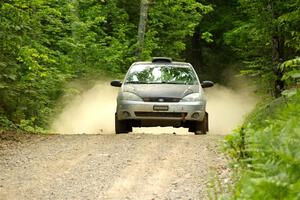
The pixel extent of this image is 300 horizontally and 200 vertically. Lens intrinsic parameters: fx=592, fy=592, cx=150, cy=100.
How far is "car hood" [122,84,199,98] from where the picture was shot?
13391mm

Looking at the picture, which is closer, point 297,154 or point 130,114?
point 297,154

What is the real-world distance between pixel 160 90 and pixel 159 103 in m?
0.36

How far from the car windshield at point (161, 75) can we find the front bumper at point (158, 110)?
0.95 metres

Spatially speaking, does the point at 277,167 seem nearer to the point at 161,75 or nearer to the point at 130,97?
the point at 130,97

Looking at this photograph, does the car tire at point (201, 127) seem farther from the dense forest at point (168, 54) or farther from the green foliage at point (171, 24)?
the green foliage at point (171, 24)

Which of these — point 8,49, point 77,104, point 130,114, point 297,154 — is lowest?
point 77,104

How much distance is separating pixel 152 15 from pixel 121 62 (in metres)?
3.79

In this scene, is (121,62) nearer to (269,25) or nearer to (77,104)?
(77,104)

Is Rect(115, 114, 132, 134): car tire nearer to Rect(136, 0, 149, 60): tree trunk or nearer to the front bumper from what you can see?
the front bumper

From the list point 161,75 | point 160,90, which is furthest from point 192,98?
point 161,75

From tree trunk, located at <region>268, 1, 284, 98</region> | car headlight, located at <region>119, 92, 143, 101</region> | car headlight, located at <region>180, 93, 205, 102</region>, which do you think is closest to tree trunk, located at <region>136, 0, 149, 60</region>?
tree trunk, located at <region>268, 1, 284, 98</region>

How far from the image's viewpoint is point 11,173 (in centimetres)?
884

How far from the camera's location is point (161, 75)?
47.7 ft

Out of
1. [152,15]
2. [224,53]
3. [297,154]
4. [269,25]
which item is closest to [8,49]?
[269,25]
